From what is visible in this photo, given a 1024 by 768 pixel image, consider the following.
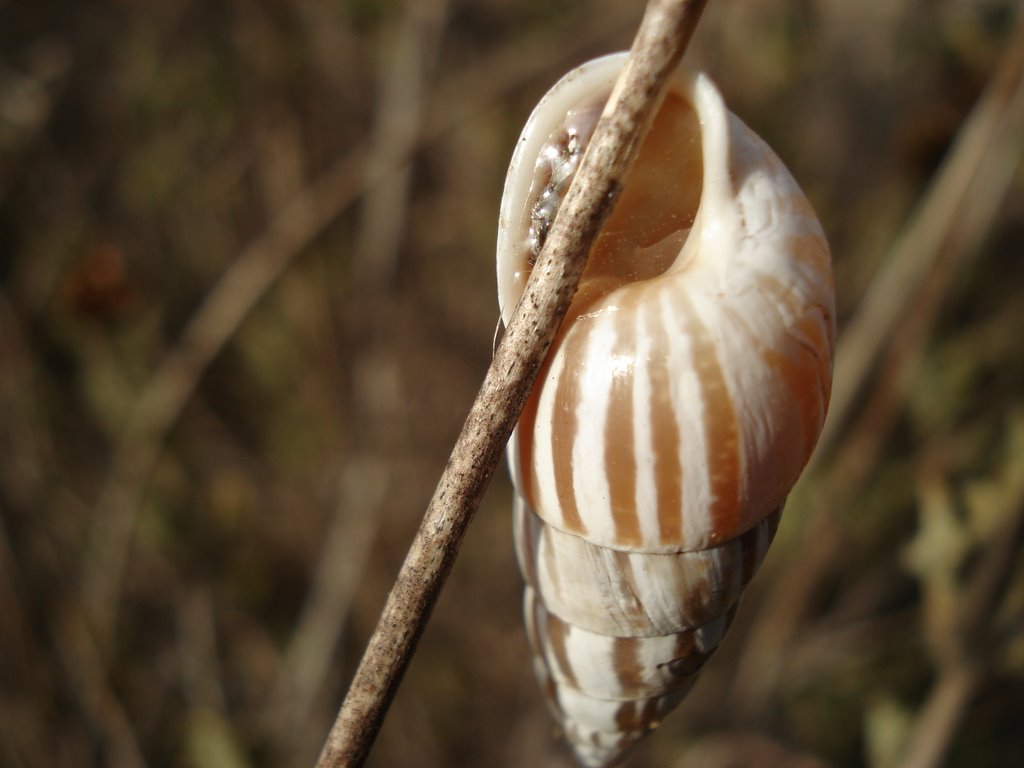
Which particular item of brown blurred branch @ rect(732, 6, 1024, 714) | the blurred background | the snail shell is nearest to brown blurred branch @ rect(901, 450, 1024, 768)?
the blurred background

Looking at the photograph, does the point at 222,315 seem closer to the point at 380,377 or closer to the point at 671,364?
the point at 380,377

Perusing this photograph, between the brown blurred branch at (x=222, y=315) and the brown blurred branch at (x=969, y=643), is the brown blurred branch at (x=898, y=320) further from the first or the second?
the brown blurred branch at (x=222, y=315)

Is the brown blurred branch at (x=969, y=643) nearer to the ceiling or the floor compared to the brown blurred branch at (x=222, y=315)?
nearer to the floor

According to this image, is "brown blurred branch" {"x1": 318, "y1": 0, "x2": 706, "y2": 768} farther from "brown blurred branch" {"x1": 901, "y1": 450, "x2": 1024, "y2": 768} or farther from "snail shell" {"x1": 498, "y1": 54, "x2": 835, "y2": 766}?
Result: "brown blurred branch" {"x1": 901, "y1": 450, "x2": 1024, "y2": 768}

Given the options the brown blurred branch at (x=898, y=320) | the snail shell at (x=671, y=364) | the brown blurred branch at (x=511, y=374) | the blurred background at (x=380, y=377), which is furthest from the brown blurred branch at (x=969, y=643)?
the brown blurred branch at (x=511, y=374)

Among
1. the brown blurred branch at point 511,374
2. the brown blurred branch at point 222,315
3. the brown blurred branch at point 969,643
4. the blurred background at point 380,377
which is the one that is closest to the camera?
the brown blurred branch at point 511,374

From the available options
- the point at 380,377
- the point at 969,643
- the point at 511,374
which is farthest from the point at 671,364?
the point at 380,377
